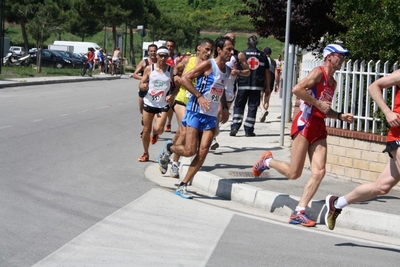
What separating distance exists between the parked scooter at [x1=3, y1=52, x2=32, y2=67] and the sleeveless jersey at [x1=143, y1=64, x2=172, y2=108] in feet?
132

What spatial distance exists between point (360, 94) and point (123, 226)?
433cm

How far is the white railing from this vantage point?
10406 mm

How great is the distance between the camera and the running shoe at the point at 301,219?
26.8 feet

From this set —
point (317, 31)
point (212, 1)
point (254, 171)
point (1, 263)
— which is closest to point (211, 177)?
point (254, 171)

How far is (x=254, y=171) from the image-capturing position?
9.30 m

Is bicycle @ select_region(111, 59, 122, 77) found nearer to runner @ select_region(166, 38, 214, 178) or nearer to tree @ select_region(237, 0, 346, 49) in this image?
tree @ select_region(237, 0, 346, 49)

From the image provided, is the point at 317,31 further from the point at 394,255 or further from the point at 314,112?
the point at 394,255

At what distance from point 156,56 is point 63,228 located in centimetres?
591

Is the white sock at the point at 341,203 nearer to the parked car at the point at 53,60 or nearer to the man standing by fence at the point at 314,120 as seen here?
the man standing by fence at the point at 314,120

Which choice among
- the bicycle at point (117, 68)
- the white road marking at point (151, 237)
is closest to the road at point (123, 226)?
the white road marking at point (151, 237)

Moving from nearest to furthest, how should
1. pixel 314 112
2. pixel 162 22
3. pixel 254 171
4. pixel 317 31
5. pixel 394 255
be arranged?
pixel 394 255, pixel 314 112, pixel 254 171, pixel 317 31, pixel 162 22

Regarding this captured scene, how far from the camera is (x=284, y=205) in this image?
884cm

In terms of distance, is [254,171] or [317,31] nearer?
[254,171]

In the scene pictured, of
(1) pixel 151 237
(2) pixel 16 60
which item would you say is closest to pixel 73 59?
(2) pixel 16 60
